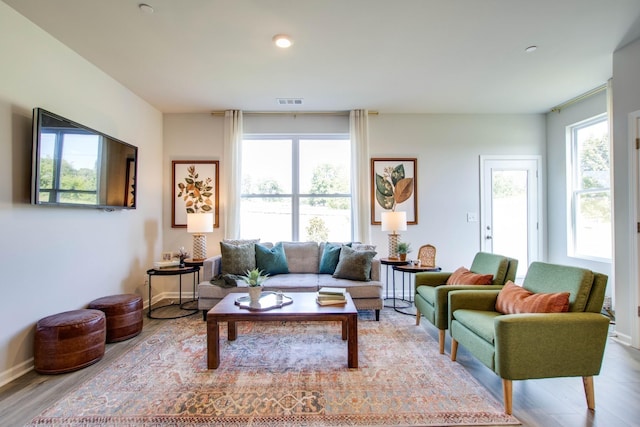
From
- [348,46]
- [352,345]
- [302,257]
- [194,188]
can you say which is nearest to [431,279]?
[352,345]

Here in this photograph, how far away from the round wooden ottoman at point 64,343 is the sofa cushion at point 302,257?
2.20 metres

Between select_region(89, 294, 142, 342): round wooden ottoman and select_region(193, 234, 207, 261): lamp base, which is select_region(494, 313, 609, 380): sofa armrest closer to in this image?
select_region(89, 294, 142, 342): round wooden ottoman

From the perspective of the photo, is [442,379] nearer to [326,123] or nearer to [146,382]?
[146,382]

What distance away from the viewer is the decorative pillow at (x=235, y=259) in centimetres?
368

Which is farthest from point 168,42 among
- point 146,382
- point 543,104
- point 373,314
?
point 543,104

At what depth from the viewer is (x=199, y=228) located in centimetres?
395

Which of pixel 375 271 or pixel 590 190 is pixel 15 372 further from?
pixel 590 190

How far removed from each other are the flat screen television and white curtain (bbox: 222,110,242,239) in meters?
1.26

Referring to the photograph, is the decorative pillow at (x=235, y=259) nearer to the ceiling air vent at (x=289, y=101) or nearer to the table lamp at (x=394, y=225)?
the table lamp at (x=394, y=225)

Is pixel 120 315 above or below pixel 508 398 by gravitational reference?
above

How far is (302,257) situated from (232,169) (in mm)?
1684

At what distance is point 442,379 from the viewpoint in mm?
2221

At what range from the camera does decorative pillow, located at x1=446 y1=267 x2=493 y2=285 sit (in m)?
2.78

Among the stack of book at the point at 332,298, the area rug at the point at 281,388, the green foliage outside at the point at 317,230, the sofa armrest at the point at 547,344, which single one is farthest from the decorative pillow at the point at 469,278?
the green foliage outside at the point at 317,230
